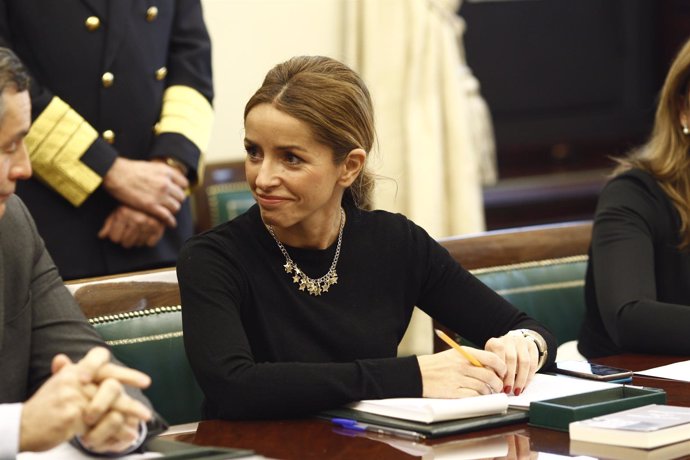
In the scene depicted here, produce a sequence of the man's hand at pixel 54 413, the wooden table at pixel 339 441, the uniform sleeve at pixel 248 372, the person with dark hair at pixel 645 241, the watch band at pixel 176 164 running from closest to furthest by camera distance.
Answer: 1. the man's hand at pixel 54 413
2. the wooden table at pixel 339 441
3. the uniform sleeve at pixel 248 372
4. the person with dark hair at pixel 645 241
5. the watch band at pixel 176 164

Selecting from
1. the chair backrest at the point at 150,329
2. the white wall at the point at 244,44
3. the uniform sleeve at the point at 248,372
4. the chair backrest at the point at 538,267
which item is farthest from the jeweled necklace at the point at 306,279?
the white wall at the point at 244,44

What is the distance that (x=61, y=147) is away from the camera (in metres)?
2.92

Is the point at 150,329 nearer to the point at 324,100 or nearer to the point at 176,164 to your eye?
the point at 324,100

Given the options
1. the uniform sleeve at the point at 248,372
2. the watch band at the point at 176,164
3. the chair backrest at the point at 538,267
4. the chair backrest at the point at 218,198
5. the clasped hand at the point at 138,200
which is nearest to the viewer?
the uniform sleeve at the point at 248,372

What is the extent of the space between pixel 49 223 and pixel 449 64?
2.25 meters

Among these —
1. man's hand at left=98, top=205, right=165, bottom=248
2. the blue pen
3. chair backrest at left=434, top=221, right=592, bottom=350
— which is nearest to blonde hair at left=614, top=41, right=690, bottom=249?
chair backrest at left=434, top=221, right=592, bottom=350

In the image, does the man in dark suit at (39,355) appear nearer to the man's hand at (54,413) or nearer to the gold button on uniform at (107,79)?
the man's hand at (54,413)

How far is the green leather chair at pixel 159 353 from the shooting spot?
2.40 metres

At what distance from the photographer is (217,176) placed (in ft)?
14.0

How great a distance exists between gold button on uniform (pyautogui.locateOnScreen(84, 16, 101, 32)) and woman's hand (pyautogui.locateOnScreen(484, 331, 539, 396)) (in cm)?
135

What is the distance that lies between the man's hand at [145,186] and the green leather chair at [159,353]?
0.57m

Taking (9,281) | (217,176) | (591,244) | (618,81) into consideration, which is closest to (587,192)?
(618,81)

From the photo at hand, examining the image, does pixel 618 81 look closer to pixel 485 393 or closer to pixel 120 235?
pixel 120 235

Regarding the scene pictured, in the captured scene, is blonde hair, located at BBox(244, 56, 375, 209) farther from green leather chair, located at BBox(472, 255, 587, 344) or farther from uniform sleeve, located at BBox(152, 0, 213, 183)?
uniform sleeve, located at BBox(152, 0, 213, 183)
